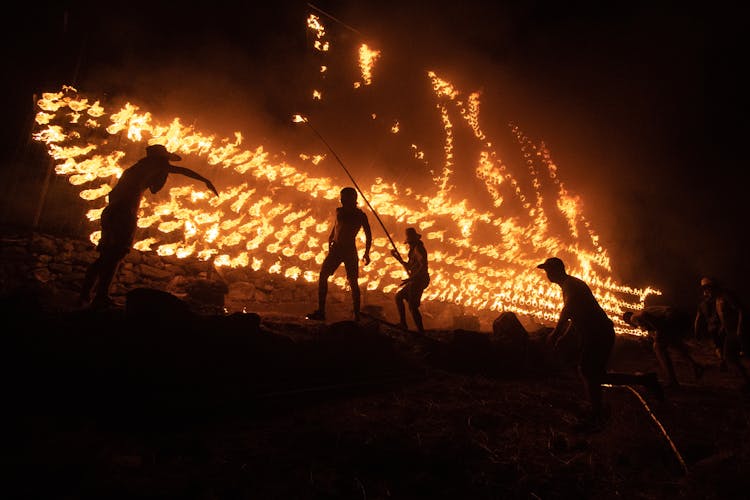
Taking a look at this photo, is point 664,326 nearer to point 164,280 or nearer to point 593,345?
point 593,345

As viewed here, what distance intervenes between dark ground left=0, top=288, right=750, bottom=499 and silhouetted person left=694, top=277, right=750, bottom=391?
70.6 inches

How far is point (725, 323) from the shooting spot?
645cm

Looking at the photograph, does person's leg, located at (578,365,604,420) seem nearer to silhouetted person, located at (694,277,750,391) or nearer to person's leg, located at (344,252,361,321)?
person's leg, located at (344,252,361,321)

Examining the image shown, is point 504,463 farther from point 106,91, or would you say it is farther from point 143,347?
point 106,91

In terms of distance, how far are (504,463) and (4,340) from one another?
4.30 meters

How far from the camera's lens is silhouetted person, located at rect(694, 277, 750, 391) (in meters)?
6.31

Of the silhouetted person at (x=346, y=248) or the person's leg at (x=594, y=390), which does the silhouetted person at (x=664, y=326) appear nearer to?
the person's leg at (x=594, y=390)

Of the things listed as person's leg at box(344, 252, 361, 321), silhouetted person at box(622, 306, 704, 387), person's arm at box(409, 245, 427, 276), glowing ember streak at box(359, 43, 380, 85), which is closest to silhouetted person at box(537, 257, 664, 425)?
silhouetted person at box(622, 306, 704, 387)

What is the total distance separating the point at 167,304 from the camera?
13.1 ft

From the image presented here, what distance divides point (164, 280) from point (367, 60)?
37.5ft

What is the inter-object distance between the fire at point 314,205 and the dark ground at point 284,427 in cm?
426

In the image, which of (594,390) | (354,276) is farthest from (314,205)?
(594,390)

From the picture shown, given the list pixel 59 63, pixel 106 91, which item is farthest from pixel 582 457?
pixel 59 63

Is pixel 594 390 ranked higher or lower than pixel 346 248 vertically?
lower
